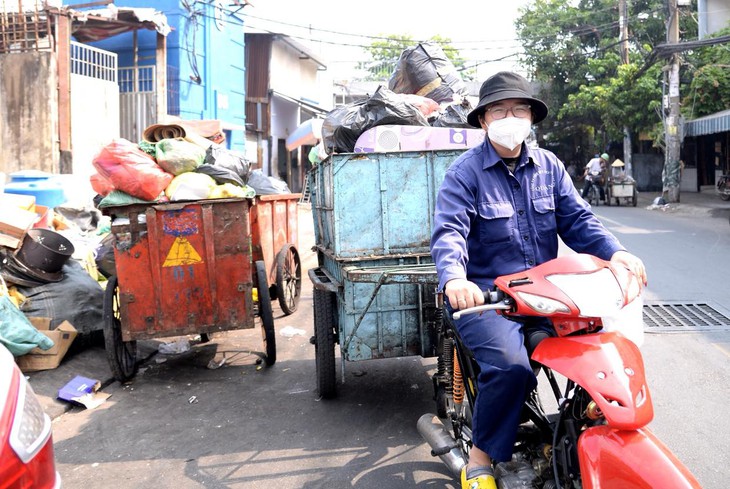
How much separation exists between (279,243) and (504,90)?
5.37 meters

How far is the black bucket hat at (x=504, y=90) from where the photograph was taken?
281 centimetres

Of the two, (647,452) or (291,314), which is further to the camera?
(291,314)

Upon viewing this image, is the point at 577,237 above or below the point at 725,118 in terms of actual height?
below

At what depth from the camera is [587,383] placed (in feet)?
6.52

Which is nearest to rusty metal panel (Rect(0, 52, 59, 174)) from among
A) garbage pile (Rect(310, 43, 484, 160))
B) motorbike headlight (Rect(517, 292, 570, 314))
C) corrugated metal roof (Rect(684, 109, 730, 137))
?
garbage pile (Rect(310, 43, 484, 160))

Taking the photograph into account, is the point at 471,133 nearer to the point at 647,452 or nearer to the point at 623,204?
the point at 647,452

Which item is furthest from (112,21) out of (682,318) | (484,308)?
(484,308)

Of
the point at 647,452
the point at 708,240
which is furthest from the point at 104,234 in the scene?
the point at 708,240

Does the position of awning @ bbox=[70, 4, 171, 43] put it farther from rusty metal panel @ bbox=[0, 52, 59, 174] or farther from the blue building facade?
rusty metal panel @ bbox=[0, 52, 59, 174]

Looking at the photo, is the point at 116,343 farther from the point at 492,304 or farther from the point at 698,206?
the point at 698,206

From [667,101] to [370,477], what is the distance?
18.6m

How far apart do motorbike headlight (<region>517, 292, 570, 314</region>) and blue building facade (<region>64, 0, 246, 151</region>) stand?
552 inches

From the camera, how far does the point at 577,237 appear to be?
2.92m

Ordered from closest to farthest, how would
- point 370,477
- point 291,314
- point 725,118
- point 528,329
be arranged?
point 528,329
point 370,477
point 291,314
point 725,118
